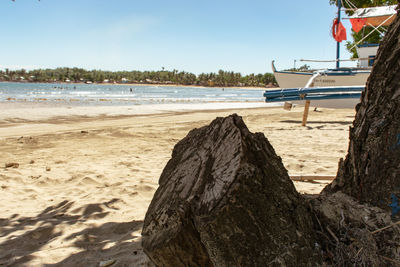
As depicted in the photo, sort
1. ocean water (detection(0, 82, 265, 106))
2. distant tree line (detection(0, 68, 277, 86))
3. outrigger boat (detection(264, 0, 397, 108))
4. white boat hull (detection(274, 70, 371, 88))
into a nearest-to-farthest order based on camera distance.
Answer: outrigger boat (detection(264, 0, 397, 108)) < white boat hull (detection(274, 70, 371, 88)) < ocean water (detection(0, 82, 265, 106)) < distant tree line (detection(0, 68, 277, 86))

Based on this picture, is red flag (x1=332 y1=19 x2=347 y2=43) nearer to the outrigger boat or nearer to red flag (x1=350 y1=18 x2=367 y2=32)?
the outrigger boat

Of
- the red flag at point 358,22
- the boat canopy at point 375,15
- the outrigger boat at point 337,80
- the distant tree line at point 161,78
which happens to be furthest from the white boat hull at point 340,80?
the distant tree line at point 161,78

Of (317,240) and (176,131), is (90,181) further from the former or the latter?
(176,131)

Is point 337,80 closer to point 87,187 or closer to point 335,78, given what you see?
point 335,78

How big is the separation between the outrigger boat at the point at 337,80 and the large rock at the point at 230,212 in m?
8.01

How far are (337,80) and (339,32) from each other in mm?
3399

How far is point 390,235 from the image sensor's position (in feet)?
4.94

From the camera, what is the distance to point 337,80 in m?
12.9

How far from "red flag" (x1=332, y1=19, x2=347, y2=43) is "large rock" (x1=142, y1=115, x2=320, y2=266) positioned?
Result: 15.3 meters

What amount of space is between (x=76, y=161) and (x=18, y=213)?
2241 mm

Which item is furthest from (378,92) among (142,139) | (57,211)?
(142,139)

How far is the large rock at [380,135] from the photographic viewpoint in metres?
1.54

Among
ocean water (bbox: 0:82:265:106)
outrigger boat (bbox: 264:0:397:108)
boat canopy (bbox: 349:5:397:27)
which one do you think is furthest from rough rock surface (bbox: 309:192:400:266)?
ocean water (bbox: 0:82:265:106)

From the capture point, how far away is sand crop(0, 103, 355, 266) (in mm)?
2490
